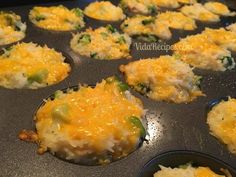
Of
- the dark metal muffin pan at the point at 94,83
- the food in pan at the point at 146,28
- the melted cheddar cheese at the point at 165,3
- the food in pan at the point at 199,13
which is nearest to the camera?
the dark metal muffin pan at the point at 94,83

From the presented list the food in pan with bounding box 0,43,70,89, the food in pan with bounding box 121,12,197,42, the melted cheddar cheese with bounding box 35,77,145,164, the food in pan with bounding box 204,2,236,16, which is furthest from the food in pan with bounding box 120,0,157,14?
the melted cheddar cheese with bounding box 35,77,145,164

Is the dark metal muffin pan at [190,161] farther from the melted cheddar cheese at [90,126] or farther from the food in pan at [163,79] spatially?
the food in pan at [163,79]

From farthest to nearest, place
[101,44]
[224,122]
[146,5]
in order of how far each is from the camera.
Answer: [146,5] < [101,44] < [224,122]

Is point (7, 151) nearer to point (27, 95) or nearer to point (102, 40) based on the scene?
point (27, 95)

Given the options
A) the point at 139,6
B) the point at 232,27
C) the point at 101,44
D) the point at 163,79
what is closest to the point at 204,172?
the point at 163,79

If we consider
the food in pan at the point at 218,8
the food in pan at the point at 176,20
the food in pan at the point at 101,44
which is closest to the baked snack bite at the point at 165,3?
the food in pan at the point at 176,20

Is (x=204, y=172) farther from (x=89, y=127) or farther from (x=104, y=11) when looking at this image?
(x=104, y=11)

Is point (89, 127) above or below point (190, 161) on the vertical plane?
above
